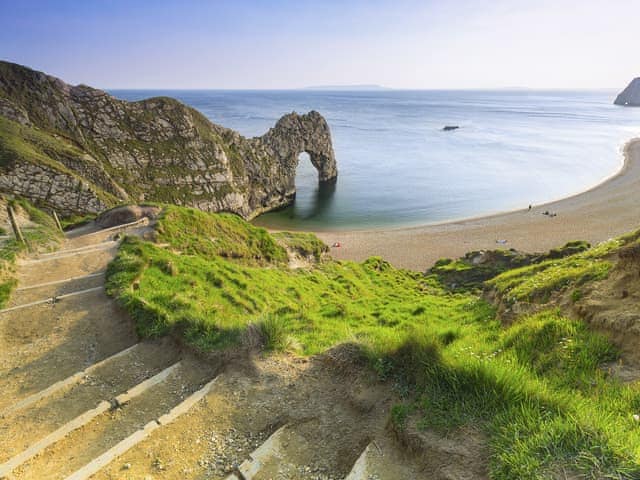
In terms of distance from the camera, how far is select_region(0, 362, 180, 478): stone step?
20.4 ft

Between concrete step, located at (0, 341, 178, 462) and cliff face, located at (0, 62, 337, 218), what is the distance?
110 feet

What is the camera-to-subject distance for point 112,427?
7.08 meters

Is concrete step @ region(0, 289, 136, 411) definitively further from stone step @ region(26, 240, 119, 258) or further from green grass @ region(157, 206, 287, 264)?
green grass @ region(157, 206, 287, 264)

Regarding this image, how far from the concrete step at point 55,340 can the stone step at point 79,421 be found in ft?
7.48

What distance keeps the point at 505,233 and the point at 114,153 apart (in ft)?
191

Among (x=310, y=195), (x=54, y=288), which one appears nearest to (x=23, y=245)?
(x=54, y=288)

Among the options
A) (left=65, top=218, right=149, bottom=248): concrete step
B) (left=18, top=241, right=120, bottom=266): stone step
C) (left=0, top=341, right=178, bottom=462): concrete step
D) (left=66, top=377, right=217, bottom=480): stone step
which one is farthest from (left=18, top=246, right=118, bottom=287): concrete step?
(left=66, top=377, right=217, bottom=480): stone step

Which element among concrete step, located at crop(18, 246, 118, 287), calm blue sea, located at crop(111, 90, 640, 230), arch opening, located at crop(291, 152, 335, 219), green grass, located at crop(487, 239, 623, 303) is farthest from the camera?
arch opening, located at crop(291, 152, 335, 219)

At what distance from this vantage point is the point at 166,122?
177 feet

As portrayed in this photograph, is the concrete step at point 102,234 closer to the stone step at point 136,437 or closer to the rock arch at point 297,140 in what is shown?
the stone step at point 136,437

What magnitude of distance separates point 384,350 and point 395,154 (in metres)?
106

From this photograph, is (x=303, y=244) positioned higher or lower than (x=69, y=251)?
lower

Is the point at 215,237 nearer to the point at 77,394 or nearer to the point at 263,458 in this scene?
the point at 77,394

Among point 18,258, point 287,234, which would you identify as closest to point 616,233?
point 287,234
